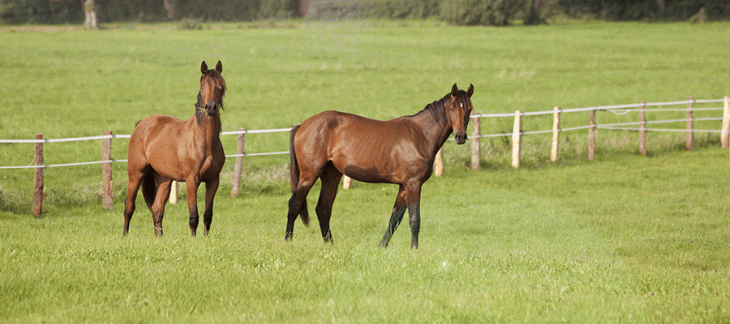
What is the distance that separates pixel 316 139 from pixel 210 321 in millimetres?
3838

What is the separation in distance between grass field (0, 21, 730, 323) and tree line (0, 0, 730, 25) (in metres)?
23.2

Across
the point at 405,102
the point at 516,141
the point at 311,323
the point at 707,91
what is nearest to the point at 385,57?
the point at 405,102

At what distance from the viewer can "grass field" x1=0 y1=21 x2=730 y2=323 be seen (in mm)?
5297

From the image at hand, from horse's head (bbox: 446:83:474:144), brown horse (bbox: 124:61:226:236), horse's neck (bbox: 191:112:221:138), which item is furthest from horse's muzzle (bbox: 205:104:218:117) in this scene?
horse's head (bbox: 446:83:474:144)

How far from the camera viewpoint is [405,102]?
28.3 m

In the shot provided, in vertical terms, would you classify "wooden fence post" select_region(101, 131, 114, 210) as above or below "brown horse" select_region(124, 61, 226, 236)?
below

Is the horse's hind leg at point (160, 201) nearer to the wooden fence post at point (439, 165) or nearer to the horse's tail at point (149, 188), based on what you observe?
the horse's tail at point (149, 188)

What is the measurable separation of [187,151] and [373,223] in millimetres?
3986

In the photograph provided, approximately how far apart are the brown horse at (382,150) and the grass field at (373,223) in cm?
60

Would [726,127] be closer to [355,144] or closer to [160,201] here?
[355,144]

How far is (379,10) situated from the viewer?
63.6 metres

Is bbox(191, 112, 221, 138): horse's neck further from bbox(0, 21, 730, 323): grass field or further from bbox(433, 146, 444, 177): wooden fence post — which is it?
bbox(433, 146, 444, 177): wooden fence post

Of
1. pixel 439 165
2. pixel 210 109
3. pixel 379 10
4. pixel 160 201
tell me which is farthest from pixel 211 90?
pixel 379 10

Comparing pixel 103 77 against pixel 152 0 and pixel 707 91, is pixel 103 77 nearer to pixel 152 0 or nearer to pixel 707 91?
pixel 707 91
